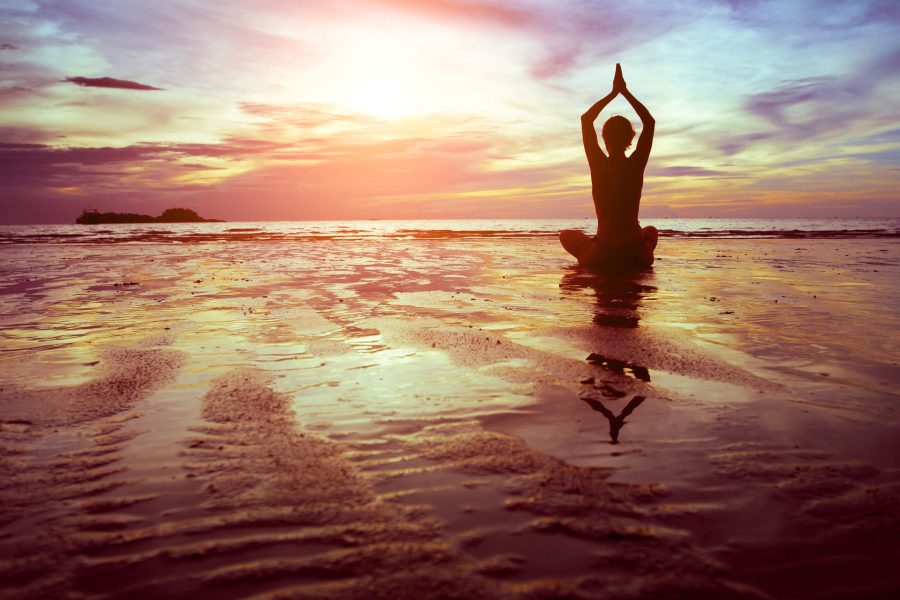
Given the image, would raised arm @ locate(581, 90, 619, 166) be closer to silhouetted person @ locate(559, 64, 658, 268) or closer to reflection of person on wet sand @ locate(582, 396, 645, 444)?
silhouetted person @ locate(559, 64, 658, 268)

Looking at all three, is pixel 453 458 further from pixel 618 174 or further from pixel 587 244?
pixel 587 244

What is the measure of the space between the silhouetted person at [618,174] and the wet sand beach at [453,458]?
442cm

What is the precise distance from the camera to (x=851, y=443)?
9.69 ft

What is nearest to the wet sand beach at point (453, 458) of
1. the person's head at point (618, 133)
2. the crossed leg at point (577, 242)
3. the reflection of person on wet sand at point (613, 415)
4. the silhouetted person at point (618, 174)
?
the reflection of person on wet sand at point (613, 415)

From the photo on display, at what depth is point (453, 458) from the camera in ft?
9.38

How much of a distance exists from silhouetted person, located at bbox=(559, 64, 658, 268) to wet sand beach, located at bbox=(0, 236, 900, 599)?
14.5 ft

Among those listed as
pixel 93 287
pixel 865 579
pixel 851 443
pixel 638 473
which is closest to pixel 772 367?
pixel 851 443

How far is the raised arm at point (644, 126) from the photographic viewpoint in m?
9.95

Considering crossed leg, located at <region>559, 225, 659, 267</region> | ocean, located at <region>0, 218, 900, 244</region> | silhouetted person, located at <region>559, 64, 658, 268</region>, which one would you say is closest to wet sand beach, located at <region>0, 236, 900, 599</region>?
silhouetted person, located at <region>559, 64, 658, 268</region>

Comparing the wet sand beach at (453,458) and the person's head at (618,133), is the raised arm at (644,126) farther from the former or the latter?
the wet sand beach at (453,458)

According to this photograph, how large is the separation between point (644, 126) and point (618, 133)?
0.49 m

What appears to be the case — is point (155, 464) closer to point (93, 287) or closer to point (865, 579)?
point (865, 579)

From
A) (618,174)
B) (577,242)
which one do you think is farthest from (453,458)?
(577,242)

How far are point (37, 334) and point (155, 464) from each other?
4624 mm
